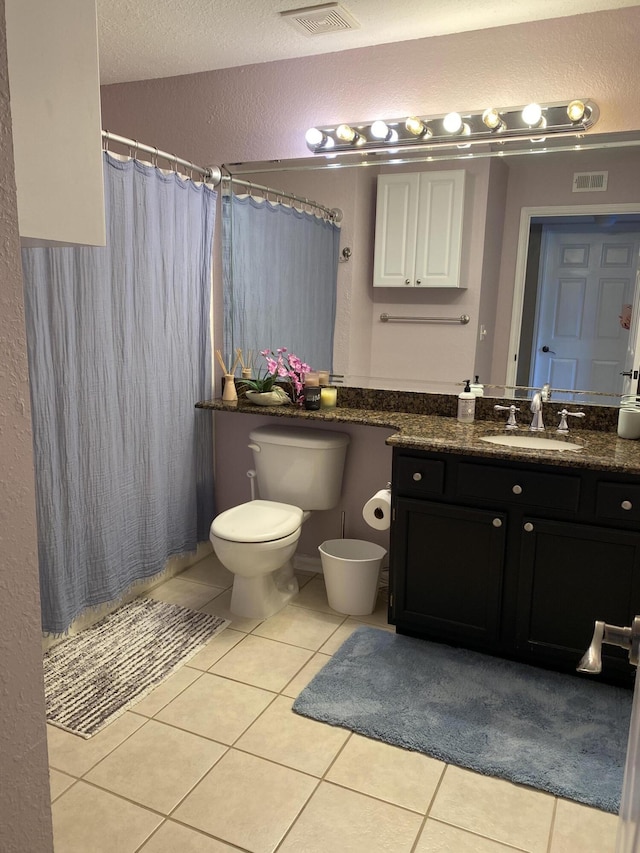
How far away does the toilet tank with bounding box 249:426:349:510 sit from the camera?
2959 mm

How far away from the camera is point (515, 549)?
7.53ft

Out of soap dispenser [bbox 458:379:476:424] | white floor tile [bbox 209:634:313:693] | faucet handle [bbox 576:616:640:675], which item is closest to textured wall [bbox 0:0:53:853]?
faucet handle [bbox 576:616:640:675]

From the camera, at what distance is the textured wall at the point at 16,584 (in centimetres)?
77

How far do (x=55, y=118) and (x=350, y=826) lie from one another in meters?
1.73

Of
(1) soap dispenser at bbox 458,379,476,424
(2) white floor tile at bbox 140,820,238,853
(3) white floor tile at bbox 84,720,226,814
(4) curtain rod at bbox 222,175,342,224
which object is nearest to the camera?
(2) white floor tile at bbox 140,820,238,853

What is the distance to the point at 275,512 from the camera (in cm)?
279

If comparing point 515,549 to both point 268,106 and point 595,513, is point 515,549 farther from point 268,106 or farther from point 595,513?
point 268,106

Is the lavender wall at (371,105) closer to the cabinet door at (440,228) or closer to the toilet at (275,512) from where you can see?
the cabinet door at (440,228)

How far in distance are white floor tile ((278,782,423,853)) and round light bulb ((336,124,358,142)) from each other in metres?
2.47

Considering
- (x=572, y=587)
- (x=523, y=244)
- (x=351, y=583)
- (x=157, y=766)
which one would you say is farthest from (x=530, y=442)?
(x=157, y=766)

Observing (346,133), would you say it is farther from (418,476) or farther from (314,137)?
(418,476)

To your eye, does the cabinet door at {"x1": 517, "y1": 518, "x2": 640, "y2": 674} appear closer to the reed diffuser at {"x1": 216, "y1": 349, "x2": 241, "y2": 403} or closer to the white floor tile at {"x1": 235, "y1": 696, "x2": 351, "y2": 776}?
the white floor tile at {"x1": 235, "y1": 696, "x2": 351, "y2": 776}

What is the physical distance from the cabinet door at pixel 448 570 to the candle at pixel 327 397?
74cm

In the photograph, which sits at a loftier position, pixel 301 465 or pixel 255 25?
pixel 255 25
